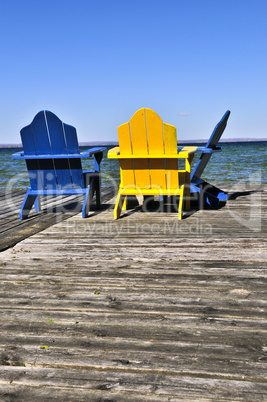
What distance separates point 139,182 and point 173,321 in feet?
8.95

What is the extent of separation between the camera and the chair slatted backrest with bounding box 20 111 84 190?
4.39m

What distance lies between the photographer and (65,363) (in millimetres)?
1603

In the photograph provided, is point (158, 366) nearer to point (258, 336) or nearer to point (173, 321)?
point (173, 321)

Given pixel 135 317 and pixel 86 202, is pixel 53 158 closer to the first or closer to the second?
pixel 86 202

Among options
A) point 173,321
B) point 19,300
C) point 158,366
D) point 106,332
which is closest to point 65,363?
point 106,332

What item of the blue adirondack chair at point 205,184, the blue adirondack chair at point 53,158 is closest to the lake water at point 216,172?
the blue adirondack chair at point 205,184

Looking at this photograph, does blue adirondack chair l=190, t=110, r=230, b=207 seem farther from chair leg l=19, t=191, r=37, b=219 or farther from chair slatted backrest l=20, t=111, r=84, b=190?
chair leg l=19, t=191, r=37, b=219

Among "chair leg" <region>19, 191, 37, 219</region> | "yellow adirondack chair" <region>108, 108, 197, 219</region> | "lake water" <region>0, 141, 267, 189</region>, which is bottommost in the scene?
"lake water" <region>0, 141, 267, 189</region>

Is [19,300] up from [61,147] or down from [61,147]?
down

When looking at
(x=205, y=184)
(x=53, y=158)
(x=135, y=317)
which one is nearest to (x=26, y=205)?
(x=53, y=158)

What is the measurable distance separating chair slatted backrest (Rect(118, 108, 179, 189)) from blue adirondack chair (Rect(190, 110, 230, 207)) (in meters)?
0.56

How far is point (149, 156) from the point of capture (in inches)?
169

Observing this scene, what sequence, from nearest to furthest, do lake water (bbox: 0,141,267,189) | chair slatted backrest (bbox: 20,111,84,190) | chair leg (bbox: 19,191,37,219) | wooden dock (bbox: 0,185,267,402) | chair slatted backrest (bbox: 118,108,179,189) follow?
wooden dock (bbox: 0,185,267,402)
chair slatted backrest (bbox: 118,108,179,189)
chair slatted backrest (bbox: 20,111,84,190)
chair leg (bbox: 19,191,37,219)
lake water (bbox: 0,141,267,189)

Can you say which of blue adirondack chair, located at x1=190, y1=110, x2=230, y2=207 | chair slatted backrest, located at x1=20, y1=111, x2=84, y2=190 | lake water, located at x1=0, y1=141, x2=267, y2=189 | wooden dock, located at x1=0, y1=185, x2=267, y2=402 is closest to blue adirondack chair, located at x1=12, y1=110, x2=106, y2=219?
chair slatted backrest, located at x1=20, y1=111, x2=84, y2=190
